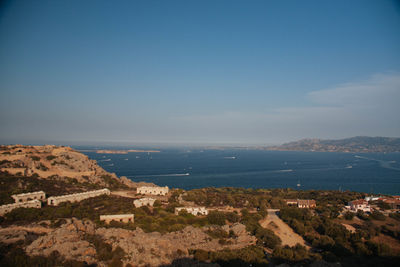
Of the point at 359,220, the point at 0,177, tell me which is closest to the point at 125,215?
the point at 0,177

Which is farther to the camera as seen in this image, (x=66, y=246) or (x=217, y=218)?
(x=217, y=218)

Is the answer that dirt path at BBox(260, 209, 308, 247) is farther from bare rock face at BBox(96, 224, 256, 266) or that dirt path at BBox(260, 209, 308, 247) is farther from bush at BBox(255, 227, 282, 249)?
bare rock face at BBox(96, 224, 256, 266)

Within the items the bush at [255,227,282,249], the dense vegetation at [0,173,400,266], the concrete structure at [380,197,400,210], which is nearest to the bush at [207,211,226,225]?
the dense vegetation at [0,173,400,266]

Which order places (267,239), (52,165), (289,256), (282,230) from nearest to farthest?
(289,256) → (267,239) → (282,230) → (52,165)

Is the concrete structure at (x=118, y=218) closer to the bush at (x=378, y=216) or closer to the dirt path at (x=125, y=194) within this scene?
the dirt path at (x=125, y=194)

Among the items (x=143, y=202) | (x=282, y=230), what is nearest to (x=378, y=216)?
(x=282, y=230)

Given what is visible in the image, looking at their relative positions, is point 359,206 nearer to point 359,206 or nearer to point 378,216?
point 359,206

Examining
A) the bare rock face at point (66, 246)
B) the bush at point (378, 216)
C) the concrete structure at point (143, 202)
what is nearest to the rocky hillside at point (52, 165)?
the concrete structure at point (143, 202)
